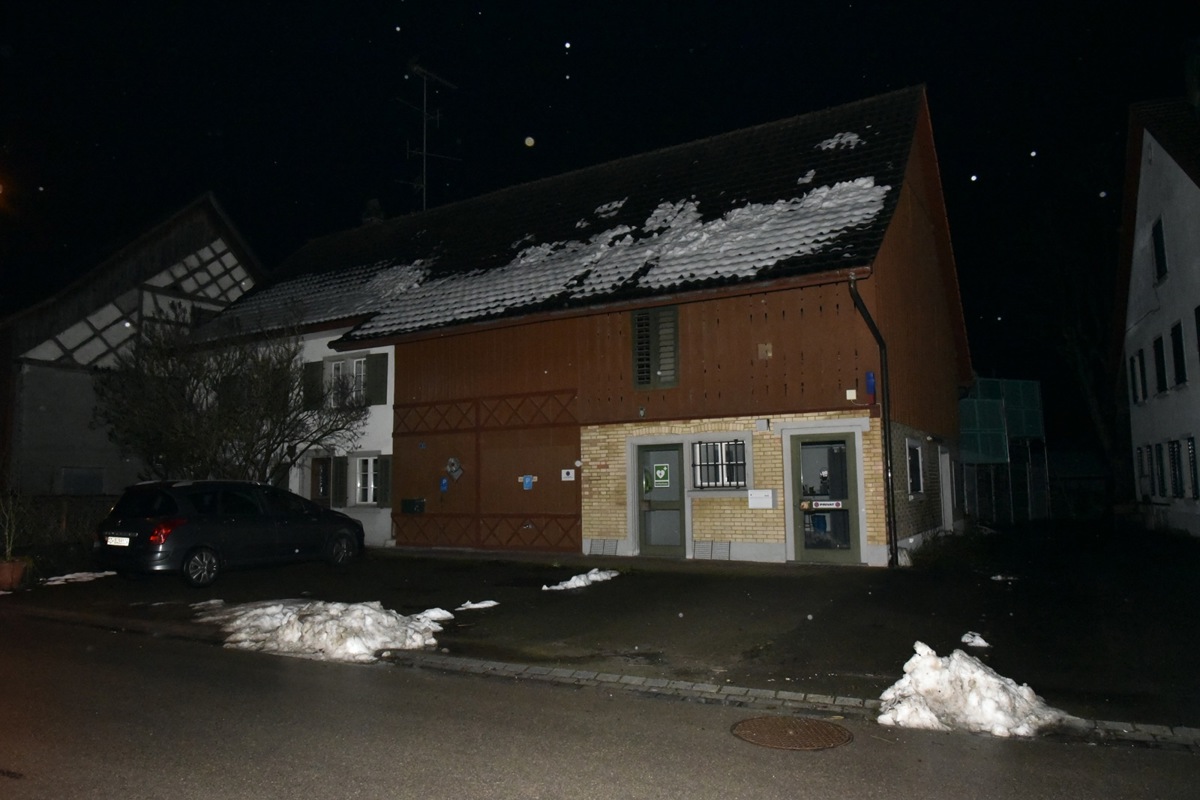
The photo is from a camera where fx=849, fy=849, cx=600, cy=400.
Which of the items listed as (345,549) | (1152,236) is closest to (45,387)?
(345,549)

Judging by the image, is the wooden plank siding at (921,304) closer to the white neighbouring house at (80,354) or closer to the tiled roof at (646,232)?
the tiled roof at (646,232)

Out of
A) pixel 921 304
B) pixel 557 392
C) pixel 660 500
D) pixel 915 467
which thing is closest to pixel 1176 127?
pixel 921 304

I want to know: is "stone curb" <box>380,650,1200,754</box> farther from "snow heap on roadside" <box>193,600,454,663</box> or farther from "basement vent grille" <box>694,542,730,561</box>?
"basement vent grille" <box>694,542,730,561</box>

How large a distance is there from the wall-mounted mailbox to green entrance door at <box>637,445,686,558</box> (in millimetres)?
1408

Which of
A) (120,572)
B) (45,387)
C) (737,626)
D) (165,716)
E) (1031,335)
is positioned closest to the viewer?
(165,716)

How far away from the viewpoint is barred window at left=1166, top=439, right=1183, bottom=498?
68.9 ft

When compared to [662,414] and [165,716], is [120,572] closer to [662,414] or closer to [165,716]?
[165,716]

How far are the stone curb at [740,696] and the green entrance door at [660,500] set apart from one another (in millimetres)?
7858

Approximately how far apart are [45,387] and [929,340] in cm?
2369

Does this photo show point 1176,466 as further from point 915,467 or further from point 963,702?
point 963,702

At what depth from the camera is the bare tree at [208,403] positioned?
53.7 ft

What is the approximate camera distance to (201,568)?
13.2 metres

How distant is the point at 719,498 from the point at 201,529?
8.67 m

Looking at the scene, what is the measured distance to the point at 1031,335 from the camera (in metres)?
36.8
